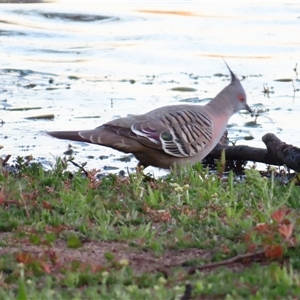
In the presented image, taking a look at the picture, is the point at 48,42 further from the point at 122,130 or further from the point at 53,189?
the point at 53,189

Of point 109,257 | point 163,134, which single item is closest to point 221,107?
point 163,134

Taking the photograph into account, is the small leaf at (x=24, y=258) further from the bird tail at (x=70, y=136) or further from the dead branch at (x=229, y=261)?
the bird tail at (x=70, y=136)

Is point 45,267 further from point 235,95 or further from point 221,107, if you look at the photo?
point 235,95

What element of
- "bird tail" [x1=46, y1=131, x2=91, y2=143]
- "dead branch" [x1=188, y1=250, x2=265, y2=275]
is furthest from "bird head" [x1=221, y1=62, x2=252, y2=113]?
"dead branch" [x1=188, y1=250, x2=265, y2=275]

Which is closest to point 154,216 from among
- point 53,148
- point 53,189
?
point 53,189

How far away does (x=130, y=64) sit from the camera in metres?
13.4

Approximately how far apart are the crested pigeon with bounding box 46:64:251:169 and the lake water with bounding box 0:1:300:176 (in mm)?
1635

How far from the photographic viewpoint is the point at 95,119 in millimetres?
10648

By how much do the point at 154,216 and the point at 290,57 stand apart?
8726 mm

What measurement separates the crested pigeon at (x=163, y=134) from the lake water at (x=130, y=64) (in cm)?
164

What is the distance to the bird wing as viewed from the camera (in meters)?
7.18

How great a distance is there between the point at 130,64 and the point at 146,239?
8696mm

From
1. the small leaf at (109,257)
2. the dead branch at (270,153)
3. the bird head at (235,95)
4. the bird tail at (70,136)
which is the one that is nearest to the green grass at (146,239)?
the small leaf at (109,257)

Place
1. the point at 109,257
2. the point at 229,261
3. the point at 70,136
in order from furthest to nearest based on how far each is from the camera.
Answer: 1. the point at 70,136
2. the point at 109,257
3. the point at 229,261
